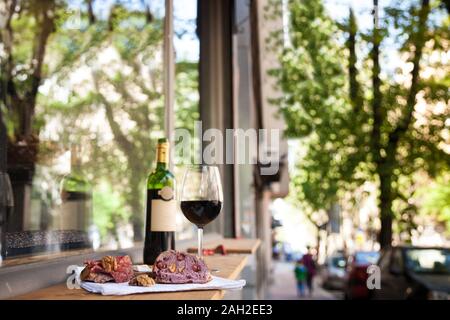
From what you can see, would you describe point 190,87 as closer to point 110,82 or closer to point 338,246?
point 110,82

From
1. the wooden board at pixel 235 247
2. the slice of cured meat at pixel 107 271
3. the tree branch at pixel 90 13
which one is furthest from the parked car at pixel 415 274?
the slice of cured meat at pixel 107 271

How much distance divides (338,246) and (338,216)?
16.5 feet

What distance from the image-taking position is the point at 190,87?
2.72m

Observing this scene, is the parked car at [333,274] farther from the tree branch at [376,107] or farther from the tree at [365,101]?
the tree branch at [376,107]

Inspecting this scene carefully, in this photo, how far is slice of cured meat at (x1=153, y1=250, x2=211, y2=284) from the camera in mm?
827

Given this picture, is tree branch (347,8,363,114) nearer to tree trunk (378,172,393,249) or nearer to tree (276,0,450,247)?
tree (276,0,450,247)

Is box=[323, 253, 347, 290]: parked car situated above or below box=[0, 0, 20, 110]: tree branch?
below

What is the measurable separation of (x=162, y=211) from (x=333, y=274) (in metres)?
12.6

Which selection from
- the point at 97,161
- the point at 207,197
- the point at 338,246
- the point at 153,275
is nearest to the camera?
the point at 153,275

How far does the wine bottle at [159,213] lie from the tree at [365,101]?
3490mm

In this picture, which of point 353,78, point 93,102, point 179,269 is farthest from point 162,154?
point 353,78

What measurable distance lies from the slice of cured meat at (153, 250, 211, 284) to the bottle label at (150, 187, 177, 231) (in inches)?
11.8

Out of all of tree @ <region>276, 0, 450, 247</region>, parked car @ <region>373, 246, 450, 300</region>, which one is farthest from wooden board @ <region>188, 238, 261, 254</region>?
tree @ <region>276, 0, 450, 247</region>

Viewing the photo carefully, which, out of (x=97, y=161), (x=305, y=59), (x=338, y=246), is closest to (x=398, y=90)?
(x=305, y=59)
